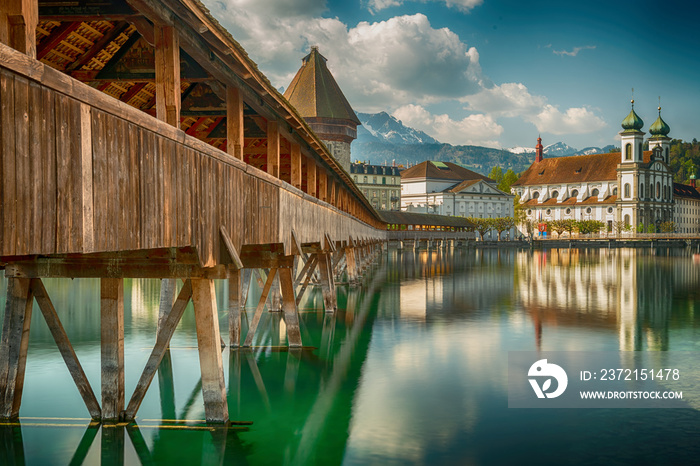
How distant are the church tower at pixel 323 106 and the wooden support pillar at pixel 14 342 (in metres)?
50.7

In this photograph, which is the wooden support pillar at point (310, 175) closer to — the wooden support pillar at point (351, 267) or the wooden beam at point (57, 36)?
the wooden beam at point (57, 36)

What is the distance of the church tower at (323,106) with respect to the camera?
61.2 meters

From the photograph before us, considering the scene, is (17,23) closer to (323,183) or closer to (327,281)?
(323,183)

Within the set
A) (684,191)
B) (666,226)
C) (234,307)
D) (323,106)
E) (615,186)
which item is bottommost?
(234,307)

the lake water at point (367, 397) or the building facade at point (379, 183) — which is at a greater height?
the building facade at point (379, 183)

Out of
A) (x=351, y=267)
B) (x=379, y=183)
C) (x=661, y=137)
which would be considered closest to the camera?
(x=351, y=267)

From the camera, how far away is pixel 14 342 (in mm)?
10070

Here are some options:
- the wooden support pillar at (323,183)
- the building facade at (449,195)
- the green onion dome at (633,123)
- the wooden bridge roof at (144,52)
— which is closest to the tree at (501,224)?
the building facade at (449,195)

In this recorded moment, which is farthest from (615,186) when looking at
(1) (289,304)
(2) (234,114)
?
(2) (234,114)

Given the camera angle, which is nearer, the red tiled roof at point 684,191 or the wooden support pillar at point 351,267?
the wooden support pillar at point 351,267

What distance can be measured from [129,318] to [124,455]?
48.4 ft

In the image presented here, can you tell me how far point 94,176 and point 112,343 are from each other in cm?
512

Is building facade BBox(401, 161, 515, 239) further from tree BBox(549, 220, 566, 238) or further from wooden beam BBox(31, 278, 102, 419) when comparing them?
wooden beam BBox(31, 278, 102, 419)

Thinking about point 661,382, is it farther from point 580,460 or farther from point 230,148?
point 230,148
